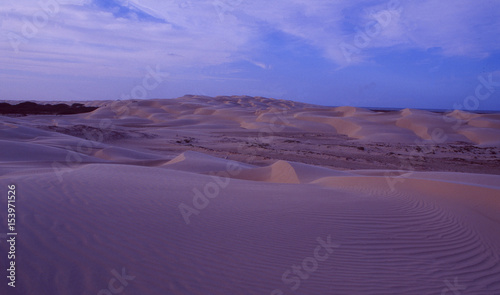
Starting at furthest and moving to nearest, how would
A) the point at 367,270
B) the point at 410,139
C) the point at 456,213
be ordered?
the point at 410,139
the point at 456,213
the point at 367,270

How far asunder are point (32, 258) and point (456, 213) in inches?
216

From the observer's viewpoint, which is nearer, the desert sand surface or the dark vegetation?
the desert sand surface

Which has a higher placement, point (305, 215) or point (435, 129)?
point (435, 129)

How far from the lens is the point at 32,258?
2605 millimetres

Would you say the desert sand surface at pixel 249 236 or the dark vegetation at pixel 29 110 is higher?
the dark vegetation at pixel 29 110

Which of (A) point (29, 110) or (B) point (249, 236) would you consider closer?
(B) point (249, 236)

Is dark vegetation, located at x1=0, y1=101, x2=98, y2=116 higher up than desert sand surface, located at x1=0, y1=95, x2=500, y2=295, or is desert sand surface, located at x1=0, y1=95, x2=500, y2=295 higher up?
dark vegetation, located at x1=0, y1=101, x2=98, y2=116

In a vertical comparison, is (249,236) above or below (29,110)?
below

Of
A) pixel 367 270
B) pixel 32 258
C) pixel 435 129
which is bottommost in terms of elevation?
pixel 367 270

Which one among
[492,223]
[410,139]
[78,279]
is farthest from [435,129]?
[78,279]

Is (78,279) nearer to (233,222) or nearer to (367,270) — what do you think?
(233,222)

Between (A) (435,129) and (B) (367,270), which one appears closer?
(B) (367,270)

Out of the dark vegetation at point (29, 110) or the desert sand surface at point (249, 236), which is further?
the dark vegetation at point (29, 110)

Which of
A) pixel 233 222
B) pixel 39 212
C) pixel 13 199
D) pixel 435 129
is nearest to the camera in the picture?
pixel 39 212
